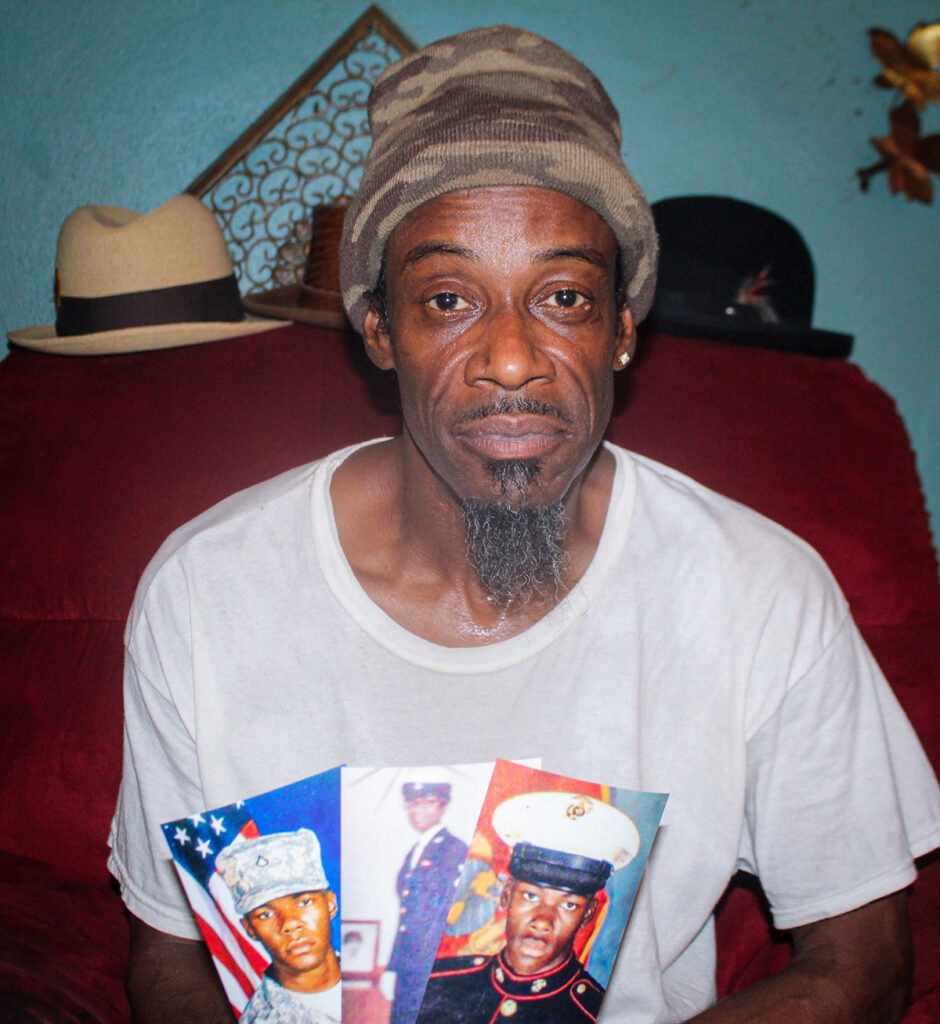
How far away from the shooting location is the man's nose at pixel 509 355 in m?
0.92

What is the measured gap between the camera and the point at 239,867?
0.74 m

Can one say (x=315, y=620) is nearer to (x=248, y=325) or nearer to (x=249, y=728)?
(x=249, y=728)

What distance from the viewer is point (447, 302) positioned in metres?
0.98

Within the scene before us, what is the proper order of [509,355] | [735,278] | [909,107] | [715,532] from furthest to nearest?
[909,107] < [735,278] < [715,532] < [509,355]

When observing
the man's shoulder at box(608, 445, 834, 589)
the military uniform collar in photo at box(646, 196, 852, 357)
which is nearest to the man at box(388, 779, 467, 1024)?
the man's shoulder at box(608, 445, 834, 589)

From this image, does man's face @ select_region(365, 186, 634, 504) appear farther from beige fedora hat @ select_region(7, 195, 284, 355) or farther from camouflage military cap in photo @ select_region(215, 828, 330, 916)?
beige fedora hat @ select_region(7, 195, 284, 355)

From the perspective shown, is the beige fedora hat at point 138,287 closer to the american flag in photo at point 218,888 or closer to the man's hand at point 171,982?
the man's hand at point 171,982

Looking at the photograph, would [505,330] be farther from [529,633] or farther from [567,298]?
[529,633]

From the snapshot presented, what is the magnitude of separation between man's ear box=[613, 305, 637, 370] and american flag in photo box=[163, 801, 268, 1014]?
2.13ft

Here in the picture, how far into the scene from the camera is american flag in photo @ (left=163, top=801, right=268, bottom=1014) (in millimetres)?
738

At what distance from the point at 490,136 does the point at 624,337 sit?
289mm

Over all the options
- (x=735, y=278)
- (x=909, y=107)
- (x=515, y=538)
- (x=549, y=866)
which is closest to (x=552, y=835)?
(x=549, y=866)

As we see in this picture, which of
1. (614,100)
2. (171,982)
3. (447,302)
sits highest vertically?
(614,100)

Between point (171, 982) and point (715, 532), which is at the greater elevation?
point (715, 532)
